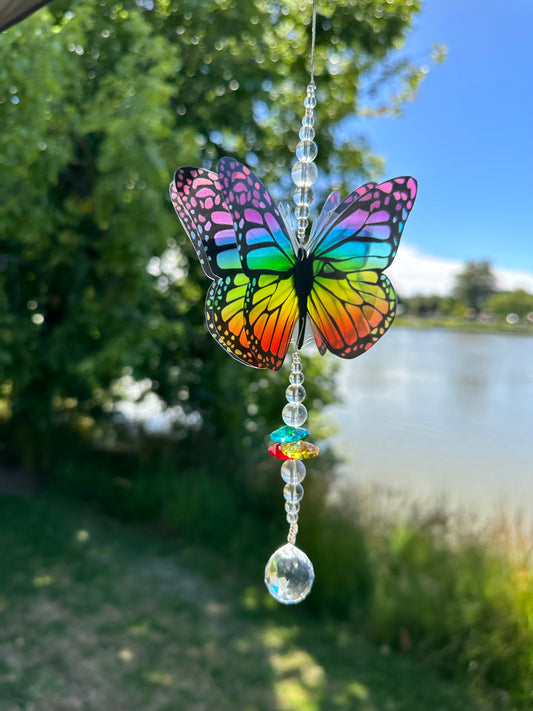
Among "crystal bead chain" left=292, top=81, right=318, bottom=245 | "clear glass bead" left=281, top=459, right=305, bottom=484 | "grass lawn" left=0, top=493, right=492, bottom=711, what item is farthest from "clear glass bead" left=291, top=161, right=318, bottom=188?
"grass lawn" left=0, top=493, right=492, bottom=711

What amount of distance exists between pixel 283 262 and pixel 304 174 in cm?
12

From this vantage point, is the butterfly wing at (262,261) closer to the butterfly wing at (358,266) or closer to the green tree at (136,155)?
the butterfly wing at (358,266)

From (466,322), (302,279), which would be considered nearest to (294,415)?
(302,279)

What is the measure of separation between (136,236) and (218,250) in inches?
109

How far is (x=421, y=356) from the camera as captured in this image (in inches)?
701

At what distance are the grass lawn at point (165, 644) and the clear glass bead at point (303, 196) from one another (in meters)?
3.01

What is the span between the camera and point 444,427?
30.7ft

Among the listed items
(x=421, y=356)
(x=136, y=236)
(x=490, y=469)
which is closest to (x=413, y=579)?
(x=136, y=236)

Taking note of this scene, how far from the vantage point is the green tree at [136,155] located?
3039 mm

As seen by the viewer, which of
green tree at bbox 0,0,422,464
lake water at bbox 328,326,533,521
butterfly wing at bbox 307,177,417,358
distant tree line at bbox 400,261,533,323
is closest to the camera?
butterfly wing at bbox 307,177,417,358

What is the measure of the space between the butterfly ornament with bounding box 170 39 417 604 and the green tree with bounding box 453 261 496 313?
7150mm

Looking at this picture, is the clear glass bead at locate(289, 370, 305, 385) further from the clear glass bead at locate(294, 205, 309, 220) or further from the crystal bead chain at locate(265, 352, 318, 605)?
the clear glass bead at locate(294, 205, 309, 220)

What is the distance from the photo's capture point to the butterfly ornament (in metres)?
0.76

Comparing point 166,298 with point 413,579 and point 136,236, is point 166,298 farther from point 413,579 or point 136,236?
point 413,579
